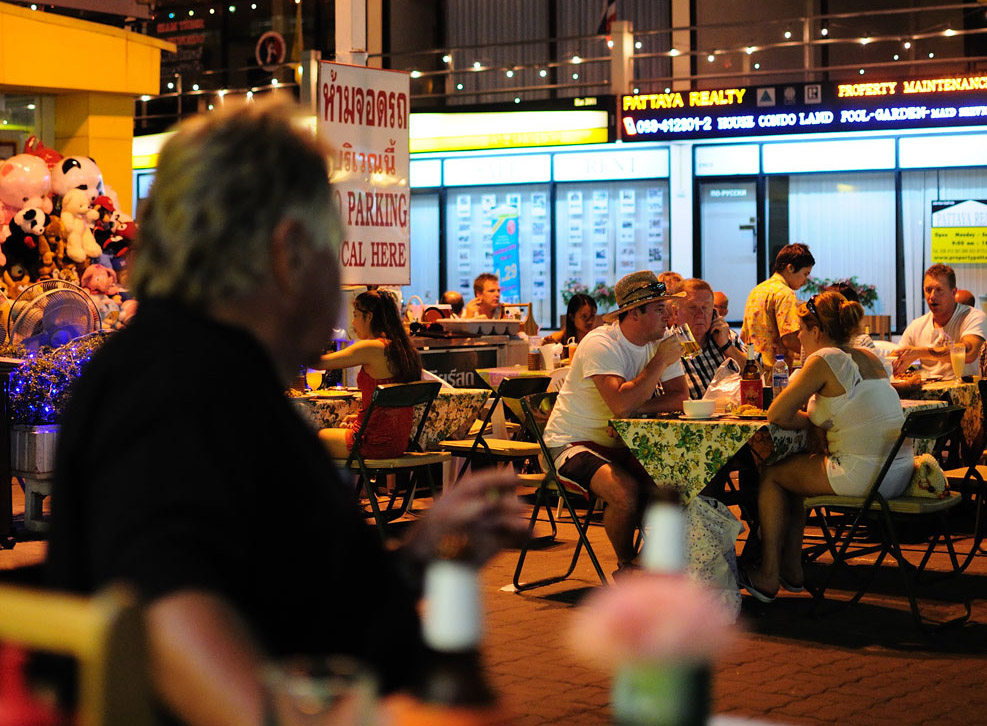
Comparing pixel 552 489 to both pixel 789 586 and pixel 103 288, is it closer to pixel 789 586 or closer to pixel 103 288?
pixel 789 586

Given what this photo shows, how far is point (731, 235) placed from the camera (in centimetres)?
1884

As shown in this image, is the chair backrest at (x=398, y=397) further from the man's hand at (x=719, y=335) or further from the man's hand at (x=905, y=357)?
the man's hand at (x=905, y=357)

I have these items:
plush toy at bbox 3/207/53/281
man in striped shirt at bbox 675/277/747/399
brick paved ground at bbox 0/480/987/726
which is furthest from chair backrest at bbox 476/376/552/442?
plush toy at bbox 3/207/53/281

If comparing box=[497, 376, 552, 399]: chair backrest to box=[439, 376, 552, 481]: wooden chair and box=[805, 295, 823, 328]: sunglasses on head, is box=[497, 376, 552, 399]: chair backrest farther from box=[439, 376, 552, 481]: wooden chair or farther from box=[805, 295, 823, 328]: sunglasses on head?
box=[805, 295, 823, 328]: sunglasses on head

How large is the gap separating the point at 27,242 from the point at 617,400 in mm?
7803

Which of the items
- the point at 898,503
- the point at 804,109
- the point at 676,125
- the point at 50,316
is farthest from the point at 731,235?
the point at 898,503

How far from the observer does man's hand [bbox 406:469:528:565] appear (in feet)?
5.20

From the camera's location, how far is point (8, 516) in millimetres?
7406

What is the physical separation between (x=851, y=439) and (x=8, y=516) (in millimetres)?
4779

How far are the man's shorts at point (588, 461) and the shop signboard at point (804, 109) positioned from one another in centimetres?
1144

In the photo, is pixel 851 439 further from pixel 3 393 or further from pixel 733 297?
pixel 733 297

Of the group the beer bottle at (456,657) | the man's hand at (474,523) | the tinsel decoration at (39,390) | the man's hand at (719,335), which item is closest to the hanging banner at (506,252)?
the man's hand at (719,335)

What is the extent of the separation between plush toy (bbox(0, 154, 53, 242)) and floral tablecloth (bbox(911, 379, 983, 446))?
821 cm

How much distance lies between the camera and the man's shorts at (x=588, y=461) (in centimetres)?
613
